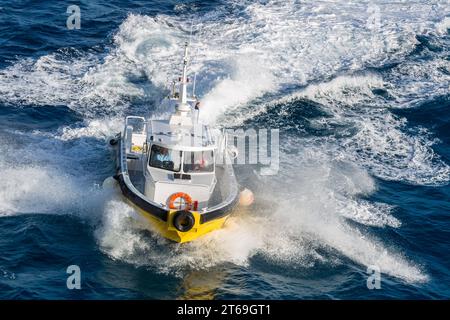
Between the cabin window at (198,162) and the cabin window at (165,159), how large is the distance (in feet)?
0.91

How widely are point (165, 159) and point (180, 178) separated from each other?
2.99 feet

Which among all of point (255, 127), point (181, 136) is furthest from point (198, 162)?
point (255, 127)

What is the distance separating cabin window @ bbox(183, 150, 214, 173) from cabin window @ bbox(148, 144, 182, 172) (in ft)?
0.91

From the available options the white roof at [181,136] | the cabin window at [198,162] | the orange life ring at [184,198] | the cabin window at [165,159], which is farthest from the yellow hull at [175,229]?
the white roof at [181,136]

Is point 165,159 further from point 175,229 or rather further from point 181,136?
point 175,229

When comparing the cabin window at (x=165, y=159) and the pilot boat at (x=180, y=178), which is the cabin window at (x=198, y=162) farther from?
the cabin window at (x=165, y=159)

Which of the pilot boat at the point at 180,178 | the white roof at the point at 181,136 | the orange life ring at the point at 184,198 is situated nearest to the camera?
the pilot boat at the point at 180,178

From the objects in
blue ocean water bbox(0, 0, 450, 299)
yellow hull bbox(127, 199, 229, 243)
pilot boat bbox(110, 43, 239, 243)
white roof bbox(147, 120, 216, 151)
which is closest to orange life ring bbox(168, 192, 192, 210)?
pilot boat bbox(110, 43, 239, 243)

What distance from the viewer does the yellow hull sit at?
2420cm

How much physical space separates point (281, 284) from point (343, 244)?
3.30 meters

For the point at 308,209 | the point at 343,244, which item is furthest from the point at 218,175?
the point at 343,244

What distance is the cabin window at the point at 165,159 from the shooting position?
26109mm

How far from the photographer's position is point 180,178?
1018 inches

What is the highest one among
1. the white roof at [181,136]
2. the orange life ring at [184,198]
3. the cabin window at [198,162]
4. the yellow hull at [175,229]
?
the white roof at [181,136]
